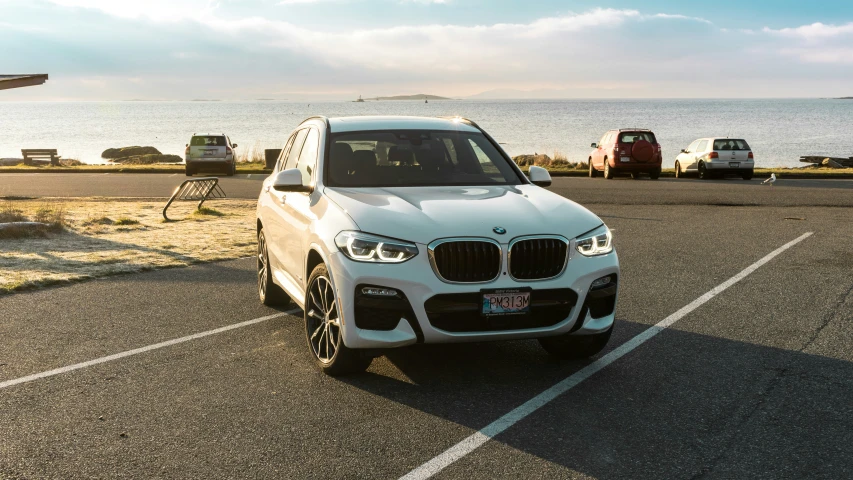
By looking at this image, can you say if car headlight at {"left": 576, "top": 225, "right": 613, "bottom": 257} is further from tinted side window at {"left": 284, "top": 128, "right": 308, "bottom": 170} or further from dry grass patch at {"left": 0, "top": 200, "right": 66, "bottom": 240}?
dry grass patch at {"left": 0, "top": 200, "right": 66, "bottom": 240}

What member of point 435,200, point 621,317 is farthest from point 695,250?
point 435,200

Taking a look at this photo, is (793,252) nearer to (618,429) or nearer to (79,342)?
(618,429)

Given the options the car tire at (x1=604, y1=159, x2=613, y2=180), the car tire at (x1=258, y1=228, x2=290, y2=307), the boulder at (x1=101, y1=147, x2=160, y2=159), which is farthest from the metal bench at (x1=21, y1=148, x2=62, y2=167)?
the car tire at (x1=258, y1=228, x2=290, y2=307)

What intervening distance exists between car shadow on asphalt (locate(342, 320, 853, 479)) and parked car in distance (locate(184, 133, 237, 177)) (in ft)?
86.9

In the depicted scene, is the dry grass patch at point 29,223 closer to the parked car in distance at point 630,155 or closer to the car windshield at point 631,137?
the parked car in distance at point 630,155

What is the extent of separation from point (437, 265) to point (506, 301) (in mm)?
478

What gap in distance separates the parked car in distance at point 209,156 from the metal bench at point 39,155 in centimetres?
1368

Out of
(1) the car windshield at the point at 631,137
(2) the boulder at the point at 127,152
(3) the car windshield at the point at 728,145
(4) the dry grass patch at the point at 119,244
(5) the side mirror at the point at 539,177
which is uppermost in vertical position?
(5) the side mirror at the point at 539,177

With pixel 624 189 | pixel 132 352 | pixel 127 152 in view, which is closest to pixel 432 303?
pixel 132 352

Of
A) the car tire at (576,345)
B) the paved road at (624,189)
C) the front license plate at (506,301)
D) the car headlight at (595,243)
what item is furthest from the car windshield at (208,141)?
the front license plate at (506,301)

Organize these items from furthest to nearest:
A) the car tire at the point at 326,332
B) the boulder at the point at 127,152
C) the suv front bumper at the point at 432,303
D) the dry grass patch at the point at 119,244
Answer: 1. the boulder at the point at 127,152
2. the dry grass patch at the point at 119,244
3. the car tire at the point at 326,332
4. the suv front bumper at the point at 432,303

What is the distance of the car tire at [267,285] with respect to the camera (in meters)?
8.04

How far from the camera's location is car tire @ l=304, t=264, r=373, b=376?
18.5 ft

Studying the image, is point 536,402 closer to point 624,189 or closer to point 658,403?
point 658,403
